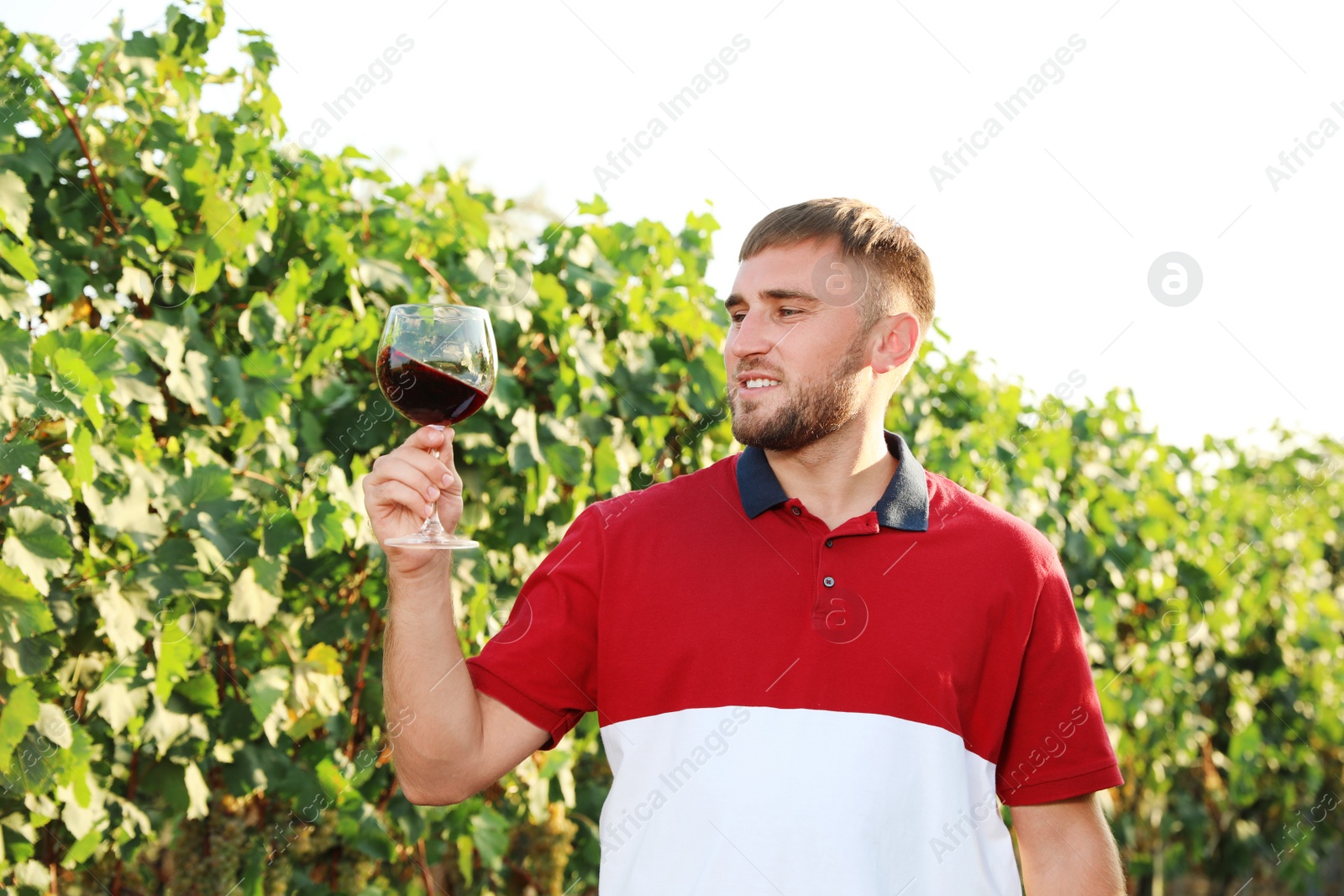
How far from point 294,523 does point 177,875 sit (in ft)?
3.32

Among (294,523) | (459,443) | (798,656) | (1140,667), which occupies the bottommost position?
(294,523)

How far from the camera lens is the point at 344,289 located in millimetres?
2641

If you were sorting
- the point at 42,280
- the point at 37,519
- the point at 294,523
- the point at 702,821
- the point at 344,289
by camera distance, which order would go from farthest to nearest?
the point at 344,289
the point at 294,523
the point at 42,280
the point at 37,519
the point at 702,821

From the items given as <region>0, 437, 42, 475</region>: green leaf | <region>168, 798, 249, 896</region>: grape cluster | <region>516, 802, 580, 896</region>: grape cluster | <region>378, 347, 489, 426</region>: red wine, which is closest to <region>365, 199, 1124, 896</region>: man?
<region>378, 347, 489, 426</region>: red wine

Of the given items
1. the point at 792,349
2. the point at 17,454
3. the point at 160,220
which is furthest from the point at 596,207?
the point at 17,454

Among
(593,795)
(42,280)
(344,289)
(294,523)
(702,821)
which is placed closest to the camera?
(702,821)

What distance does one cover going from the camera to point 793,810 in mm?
1602

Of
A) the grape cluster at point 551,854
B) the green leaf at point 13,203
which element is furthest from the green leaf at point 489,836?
the green leaf at point 13,203

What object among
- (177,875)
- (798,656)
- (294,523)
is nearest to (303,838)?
(177,875)

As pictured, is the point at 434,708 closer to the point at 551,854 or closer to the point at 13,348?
the point at 13,348

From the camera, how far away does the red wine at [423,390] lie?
156 centimetres

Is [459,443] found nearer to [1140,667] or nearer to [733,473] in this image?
[733,473]

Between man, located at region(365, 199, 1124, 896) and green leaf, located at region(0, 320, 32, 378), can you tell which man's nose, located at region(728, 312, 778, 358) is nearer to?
man, located at region(365, 199, 1124, 896)

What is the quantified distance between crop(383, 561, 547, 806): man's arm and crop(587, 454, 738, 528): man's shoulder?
0.35 m
